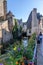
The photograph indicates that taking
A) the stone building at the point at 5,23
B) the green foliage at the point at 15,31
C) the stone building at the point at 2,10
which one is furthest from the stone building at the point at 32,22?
the stone building at the point at 2,10

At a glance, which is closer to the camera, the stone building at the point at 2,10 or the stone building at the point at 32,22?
the stone building at the point at 2,10

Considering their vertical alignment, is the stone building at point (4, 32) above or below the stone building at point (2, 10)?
below

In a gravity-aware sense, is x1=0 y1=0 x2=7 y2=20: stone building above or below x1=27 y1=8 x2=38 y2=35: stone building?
above

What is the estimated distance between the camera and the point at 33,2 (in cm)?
326

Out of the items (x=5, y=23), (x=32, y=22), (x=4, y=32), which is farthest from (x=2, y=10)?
(x=32, y=22)

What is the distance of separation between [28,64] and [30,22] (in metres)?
2.00

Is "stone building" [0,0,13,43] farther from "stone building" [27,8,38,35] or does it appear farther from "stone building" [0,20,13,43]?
"stone building" [27,8,38,35]

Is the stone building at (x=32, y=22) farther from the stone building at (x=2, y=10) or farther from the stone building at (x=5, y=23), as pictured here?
the stone building at (x=2, y=10)

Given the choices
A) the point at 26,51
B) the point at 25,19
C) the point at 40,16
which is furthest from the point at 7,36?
the point at 26,51

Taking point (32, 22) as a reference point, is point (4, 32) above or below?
below

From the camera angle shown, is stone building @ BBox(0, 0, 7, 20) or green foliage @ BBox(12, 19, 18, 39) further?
green foliage @ BBox(12, 19, 18, 39)

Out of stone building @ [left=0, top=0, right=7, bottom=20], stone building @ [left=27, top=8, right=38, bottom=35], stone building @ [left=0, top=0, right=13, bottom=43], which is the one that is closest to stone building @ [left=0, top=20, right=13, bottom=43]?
stone building @ [left=0, top=0, right=13, bottom=43]

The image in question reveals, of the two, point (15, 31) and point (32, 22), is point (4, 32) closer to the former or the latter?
point (15, 31)

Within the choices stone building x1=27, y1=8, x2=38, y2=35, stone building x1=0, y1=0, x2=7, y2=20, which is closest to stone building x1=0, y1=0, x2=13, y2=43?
stone building x1=0, y1=0, x2=7, y2=20
